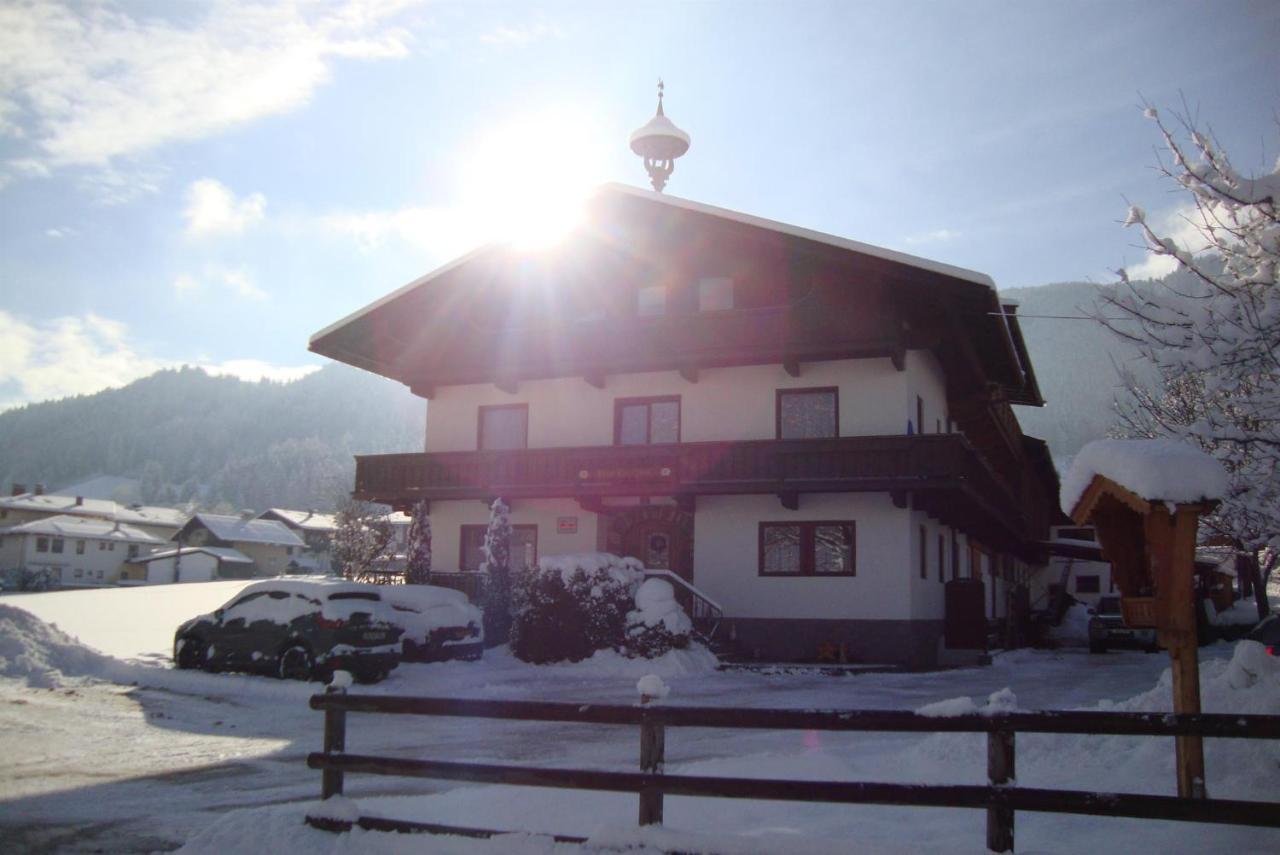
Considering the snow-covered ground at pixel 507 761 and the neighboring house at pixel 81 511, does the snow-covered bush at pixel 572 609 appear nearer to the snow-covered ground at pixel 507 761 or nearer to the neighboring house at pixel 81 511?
the snow-covered ground at pixel 507 761

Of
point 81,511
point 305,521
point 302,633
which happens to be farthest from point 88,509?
point 302,633

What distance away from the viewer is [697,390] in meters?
25.8

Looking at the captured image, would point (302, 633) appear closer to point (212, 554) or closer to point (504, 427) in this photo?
point (504, 427)

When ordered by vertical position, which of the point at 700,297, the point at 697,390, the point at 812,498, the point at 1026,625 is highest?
the point at 700,297

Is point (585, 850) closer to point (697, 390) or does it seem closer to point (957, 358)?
point (697, 390)

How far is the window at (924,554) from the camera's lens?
24609 millimetres

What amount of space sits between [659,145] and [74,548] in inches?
2872

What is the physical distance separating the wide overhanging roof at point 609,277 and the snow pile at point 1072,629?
35.2ft

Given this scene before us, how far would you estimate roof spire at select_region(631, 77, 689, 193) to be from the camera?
2975 centimetres

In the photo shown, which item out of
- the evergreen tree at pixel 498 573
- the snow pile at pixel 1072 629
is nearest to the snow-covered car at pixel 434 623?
the evergreen tree at pixel 498 573

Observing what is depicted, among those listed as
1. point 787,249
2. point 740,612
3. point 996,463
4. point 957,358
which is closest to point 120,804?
point 740,612

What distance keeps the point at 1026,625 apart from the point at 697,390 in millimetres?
19495

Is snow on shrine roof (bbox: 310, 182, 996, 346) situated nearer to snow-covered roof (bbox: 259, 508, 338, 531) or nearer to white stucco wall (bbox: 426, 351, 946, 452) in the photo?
white stucco wall (bbox: 426, 351, 946, 452)

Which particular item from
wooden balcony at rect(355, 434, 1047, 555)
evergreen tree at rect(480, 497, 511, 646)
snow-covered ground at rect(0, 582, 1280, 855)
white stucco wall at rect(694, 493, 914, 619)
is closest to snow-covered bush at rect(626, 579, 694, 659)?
snow-covered ground at rect(0, 582, 1280, 855)
